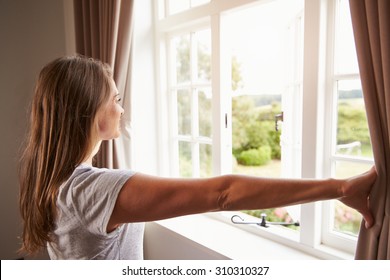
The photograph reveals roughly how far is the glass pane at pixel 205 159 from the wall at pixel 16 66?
4.59ft

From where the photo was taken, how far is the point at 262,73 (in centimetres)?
357

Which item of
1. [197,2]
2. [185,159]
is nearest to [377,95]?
[197,2]

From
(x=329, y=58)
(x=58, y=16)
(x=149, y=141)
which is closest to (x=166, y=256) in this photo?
(x=149, y=141)

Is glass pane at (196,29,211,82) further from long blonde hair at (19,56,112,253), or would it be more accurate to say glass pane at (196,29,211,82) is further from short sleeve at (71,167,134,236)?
short sleeve at (71,167,134,236)

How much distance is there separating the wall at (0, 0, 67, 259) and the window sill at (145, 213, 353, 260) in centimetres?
152

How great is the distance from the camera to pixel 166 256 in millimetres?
1735

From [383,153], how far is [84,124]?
84cm

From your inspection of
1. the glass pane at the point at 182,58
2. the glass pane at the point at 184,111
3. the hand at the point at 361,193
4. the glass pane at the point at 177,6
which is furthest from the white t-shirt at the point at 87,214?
the glass pane at the point at 177,6

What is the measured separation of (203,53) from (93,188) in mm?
1402

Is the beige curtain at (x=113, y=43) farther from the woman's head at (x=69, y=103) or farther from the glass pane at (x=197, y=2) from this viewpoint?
the woman's head at (x=69, y=103)

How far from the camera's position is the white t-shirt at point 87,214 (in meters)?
0.71

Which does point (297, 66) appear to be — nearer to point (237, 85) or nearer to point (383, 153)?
point (383, 153)

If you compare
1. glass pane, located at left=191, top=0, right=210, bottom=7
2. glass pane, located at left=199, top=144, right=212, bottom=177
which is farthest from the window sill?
glass pane, located at left=191, top=0, right=210, bottom=7

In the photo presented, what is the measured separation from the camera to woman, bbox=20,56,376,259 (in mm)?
707
